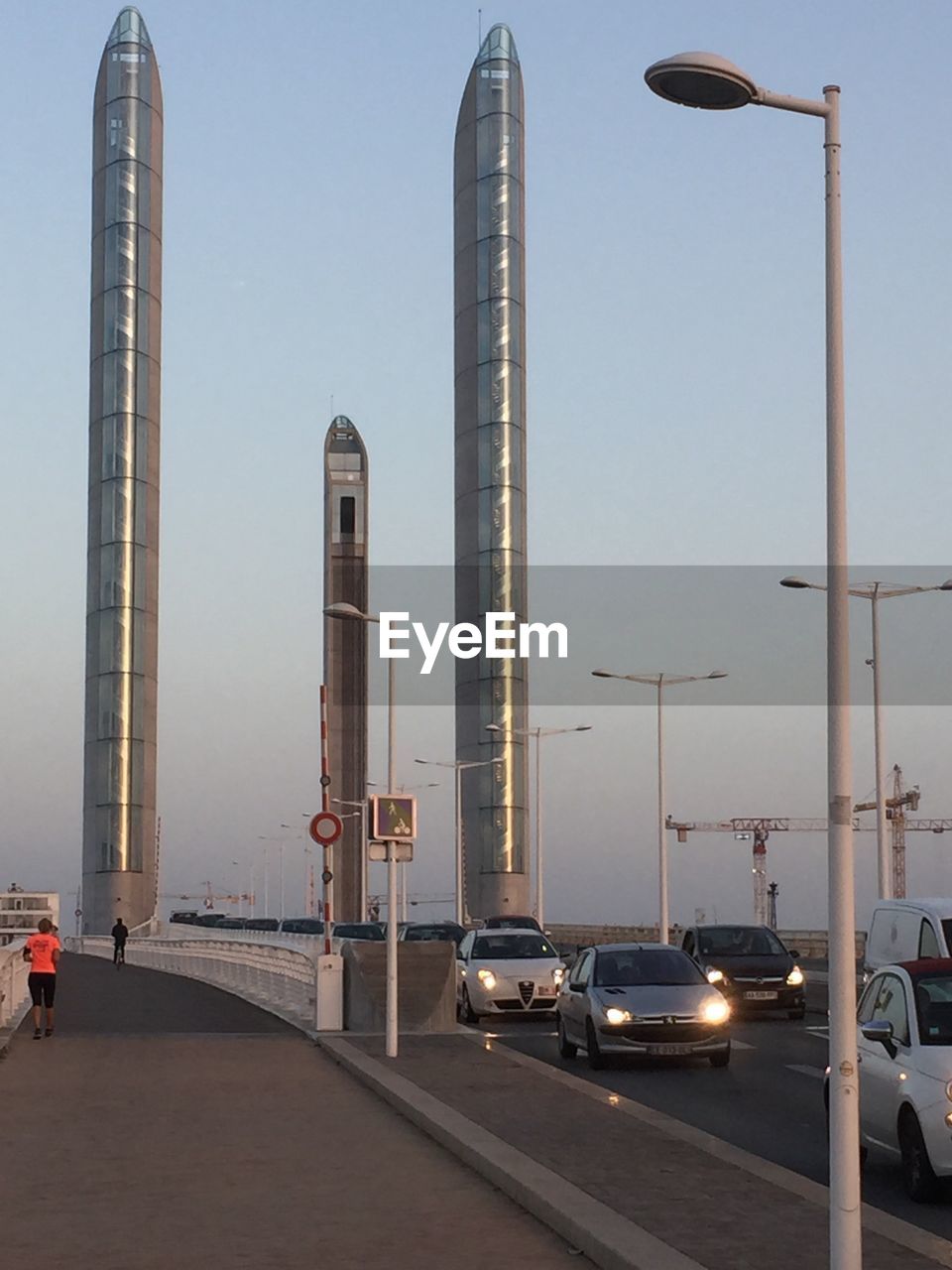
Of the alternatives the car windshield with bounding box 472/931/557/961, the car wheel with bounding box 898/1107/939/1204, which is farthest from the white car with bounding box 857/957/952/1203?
the car windshield with bounding box 472/931/557/961

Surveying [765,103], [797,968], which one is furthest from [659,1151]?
[797,968]

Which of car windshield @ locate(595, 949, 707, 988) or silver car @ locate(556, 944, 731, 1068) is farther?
car windshield @ locate(595, 949, 707, 988)

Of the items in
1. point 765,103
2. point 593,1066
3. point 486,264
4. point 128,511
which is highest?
point 486,264

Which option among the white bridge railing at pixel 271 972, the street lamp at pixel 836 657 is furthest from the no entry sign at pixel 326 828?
the street lamp at pixel 836 657

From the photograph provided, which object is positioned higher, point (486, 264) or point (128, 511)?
point (486, 264)

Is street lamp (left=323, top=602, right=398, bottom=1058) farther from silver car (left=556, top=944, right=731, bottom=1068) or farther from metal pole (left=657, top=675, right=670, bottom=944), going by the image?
metal pole (left=657, top=675, right=670, bottom=944)

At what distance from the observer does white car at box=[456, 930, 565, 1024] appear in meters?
33.8

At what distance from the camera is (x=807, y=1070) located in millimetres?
Result: 24391

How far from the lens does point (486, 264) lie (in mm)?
93000

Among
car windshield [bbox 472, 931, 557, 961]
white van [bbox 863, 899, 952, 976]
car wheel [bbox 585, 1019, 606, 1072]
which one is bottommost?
car wheel [bbox 585, 1019, 606, 1072]

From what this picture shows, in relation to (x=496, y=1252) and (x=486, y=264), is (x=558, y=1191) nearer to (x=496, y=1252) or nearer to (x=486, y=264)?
(x=496, y=1252)

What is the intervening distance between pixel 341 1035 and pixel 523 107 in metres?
74.7

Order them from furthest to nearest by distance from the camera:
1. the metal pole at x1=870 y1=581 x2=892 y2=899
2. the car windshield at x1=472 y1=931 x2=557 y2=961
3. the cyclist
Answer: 1. the cyclist
2. the metal pole at x1=870 y1=581 x2=892 y2=899
3. the car windshield at x1=472 y1=931 x2=557 y2=961

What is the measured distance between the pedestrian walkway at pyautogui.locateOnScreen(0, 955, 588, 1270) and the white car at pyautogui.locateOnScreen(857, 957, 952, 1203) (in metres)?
2.74
